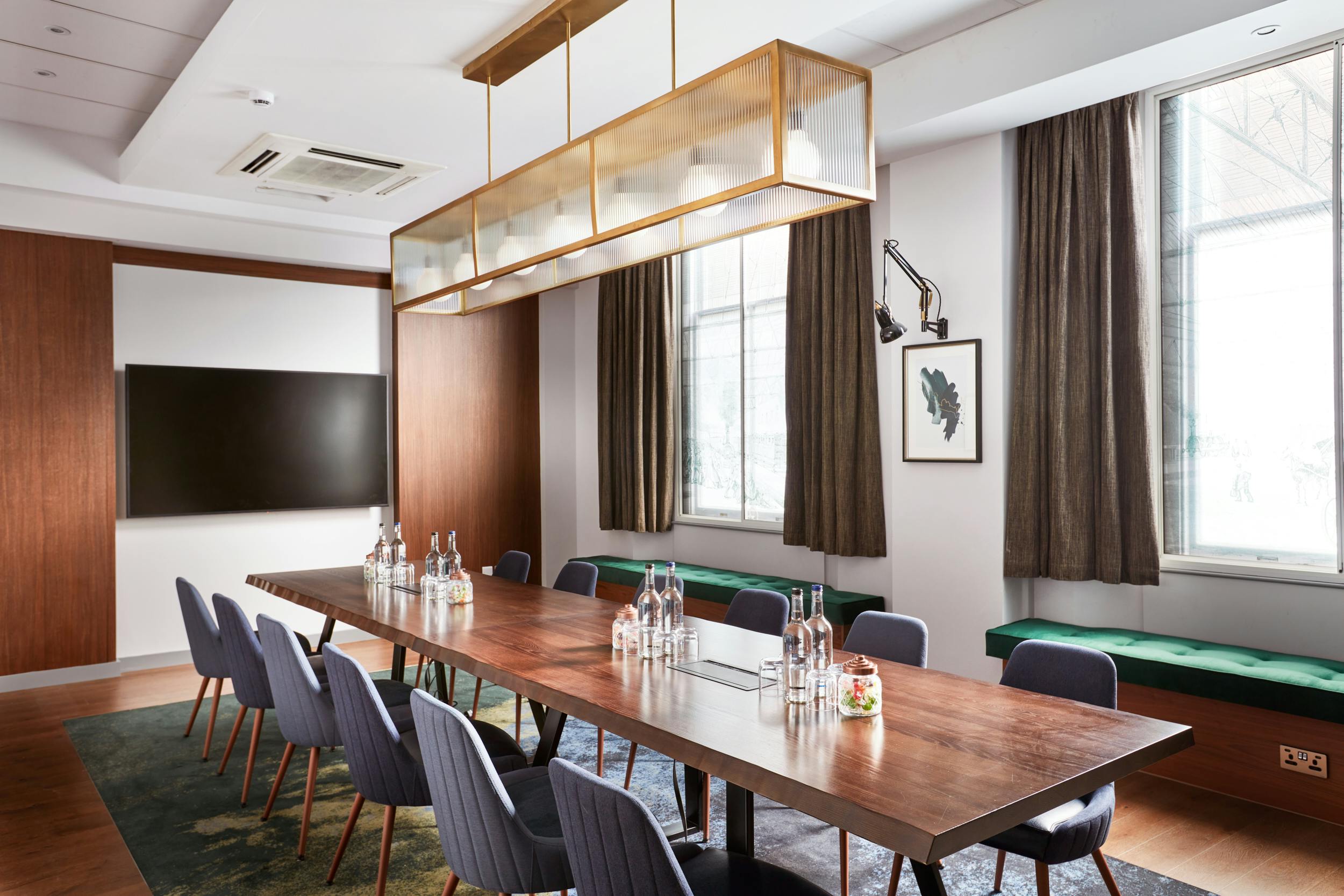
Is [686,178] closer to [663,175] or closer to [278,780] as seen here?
[663,175]

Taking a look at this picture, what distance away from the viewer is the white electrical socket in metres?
3.33

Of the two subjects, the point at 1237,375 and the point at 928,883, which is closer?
the point at 928,883

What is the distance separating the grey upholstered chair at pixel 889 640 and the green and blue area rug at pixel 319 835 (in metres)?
0.23

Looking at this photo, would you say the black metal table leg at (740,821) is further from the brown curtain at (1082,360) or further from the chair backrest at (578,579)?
the brown curtain at (1082,360)

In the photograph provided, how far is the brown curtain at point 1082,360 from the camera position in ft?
13.7

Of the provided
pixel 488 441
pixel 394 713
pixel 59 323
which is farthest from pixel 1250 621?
pixel 59 323

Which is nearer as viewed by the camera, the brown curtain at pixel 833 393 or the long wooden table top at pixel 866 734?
the long wooden table top at pixel 866 734

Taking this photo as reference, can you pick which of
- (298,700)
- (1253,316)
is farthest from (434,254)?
(1253,316)

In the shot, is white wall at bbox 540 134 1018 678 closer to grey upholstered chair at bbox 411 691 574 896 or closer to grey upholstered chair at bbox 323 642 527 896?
grey upholstered chair at bbox 323 642 527 896

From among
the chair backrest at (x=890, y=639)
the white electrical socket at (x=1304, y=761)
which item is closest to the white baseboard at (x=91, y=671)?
the chair backrest at (x=890, y=639)

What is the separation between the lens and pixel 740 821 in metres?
2.36

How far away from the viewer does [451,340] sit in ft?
24.4

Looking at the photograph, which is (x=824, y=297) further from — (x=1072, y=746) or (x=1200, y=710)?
(x=1072, y=746)

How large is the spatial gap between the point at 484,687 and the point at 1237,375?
13.9 feet
